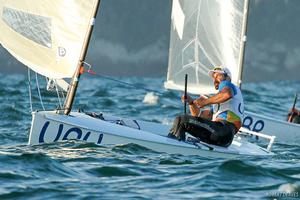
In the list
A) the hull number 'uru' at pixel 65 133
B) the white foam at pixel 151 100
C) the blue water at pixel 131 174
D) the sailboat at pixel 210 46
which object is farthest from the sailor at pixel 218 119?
the white foam at pixel 151 100

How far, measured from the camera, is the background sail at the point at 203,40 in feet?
73.6

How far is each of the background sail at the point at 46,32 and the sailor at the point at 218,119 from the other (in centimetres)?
199

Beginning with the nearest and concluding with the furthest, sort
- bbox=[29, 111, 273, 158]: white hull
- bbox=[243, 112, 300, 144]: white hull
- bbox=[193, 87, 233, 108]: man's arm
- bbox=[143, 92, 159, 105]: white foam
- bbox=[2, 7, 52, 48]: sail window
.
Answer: bbox=[29, 111, 273, 158]: white hull, bbox=[193, 87, 233, 108]: man's arm, bbox=[2, 7, 52, 48]: sail window, bbox=[243, 112, 300, 144]: white hull, bbox=[143, 92, 159, 105]: white foam

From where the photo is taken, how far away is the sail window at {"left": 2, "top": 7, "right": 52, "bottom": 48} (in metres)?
16.5

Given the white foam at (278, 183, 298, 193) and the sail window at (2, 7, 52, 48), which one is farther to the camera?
the sail window at (2, 7, 52, 48)

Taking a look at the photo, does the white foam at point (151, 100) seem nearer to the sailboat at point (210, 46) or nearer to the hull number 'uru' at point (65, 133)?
the sailboat at point (210, 46)

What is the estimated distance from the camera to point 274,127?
22484 mm

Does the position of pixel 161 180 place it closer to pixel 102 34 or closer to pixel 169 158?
pixel 169 158

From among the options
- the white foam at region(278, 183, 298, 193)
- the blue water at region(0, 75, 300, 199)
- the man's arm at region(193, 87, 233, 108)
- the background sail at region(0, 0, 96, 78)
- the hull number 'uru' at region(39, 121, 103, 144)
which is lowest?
the blue water at region(0, 75, 300, 199)

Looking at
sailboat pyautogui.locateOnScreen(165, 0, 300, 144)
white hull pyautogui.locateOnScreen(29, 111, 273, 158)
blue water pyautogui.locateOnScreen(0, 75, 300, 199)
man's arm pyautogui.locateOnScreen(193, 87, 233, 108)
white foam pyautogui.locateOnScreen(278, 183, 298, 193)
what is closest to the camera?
blue water pyautogui.locateOnScreen(0, 75, 300, 199)

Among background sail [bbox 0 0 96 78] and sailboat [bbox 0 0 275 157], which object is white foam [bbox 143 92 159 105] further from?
background sail [bbox 0 0 96 78]

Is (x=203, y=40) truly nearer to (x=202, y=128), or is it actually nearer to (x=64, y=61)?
(x=202, y=128)

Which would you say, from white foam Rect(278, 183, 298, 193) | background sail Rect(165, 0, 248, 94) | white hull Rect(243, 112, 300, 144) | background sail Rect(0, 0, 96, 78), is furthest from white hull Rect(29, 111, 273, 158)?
background sail Rect(165, 0, 248, 94)

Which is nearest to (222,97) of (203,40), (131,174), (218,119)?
(218,119)
